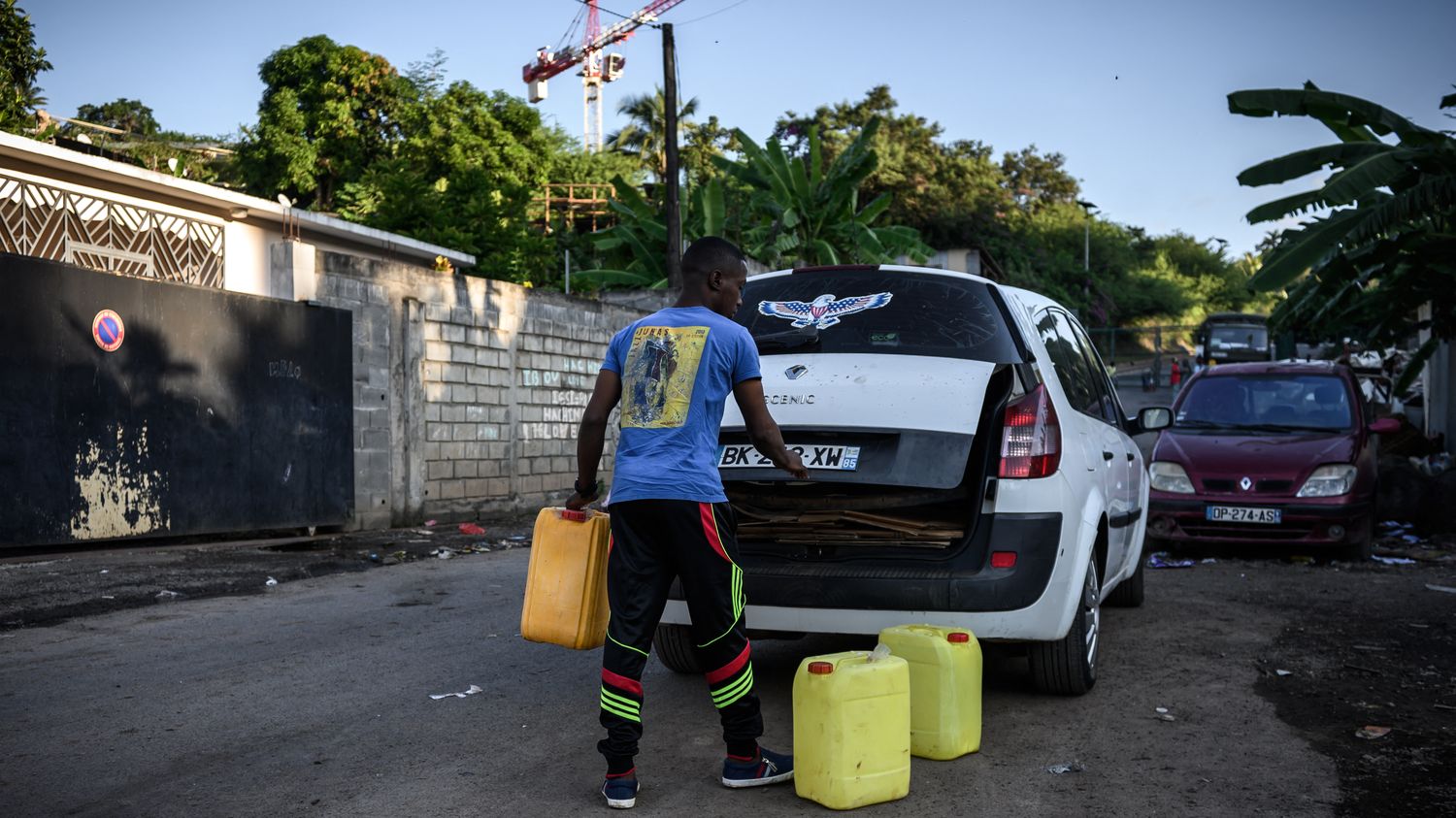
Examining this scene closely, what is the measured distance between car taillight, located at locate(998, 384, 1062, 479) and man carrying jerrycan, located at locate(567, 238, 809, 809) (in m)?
1.18

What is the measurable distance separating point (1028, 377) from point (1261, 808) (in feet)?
5.90

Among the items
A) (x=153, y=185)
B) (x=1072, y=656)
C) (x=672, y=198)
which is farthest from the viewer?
(x=672, y=198)

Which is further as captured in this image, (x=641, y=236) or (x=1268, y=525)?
(x=641, y=236)

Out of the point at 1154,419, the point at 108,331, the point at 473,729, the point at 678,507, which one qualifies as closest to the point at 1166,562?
the point at 1154,419

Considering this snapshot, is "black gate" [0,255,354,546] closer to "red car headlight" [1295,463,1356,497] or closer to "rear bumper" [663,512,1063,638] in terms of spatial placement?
"rear bumper" [663,512,1063,638]

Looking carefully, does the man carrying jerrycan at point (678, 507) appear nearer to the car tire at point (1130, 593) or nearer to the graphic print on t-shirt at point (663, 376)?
the graphic print on t-shirt at point (663, 376)

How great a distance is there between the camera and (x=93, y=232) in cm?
1238

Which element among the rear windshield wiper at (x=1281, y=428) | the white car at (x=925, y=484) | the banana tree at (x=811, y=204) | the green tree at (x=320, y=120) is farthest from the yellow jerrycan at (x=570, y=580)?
the green tree at (x=320, y=120)

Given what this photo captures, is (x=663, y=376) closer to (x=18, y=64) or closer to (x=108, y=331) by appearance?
(x=108, y=331)

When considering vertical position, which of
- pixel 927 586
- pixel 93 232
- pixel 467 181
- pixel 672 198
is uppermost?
pixel 467 181

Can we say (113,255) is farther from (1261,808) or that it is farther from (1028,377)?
(1261,808)

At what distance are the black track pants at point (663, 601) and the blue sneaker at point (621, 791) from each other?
0.09 feet

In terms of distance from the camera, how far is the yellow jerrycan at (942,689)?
4.12m

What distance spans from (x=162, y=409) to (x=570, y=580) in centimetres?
735
